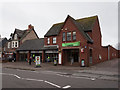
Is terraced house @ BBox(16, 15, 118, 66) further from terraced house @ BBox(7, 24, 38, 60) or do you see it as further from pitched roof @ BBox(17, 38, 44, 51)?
terraced house @ BBox(7, 24, 38, 60)

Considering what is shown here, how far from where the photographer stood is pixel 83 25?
23.2 m

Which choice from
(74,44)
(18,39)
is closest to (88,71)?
(74,44)

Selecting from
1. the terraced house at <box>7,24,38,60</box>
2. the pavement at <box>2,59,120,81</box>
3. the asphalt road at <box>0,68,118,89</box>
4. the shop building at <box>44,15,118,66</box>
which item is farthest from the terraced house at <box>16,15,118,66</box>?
the terraced house at <box>7,24,38,60</box>

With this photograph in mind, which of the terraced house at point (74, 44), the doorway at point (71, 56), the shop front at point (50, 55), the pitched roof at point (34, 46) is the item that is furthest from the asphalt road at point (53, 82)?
the pitched roof at point (34, 46)

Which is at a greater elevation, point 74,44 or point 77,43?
point 77,43

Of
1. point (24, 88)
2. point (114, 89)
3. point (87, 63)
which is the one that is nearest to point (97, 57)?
point (87, 63)

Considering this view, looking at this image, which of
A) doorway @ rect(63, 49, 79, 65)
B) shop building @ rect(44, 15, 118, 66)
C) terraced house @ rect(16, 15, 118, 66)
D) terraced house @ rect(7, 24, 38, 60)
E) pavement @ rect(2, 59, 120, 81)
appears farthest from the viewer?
terraced house @ rect(7, 24, 38, 60)

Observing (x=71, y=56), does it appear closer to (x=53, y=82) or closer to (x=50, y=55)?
(x=50, y=55)

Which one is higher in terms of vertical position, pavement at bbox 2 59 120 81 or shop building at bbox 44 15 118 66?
shop building at bbox 44 15 118 66

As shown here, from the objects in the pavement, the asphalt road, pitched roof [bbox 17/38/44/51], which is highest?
pitched roof [bbox 17/38/44/51]

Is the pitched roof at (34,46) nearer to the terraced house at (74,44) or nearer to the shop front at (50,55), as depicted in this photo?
the terraced house at (74,44)

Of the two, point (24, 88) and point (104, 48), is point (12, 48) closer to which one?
point (104, 48)

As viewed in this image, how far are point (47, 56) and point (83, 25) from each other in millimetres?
11217

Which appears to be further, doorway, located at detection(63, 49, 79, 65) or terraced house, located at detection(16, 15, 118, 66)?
doorway, located at detection(63, 49, 79, 65)
